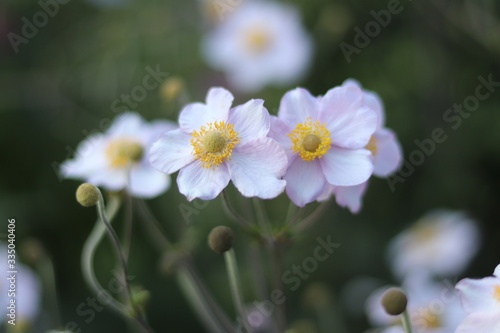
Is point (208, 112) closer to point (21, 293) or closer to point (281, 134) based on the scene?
point (281, 134)

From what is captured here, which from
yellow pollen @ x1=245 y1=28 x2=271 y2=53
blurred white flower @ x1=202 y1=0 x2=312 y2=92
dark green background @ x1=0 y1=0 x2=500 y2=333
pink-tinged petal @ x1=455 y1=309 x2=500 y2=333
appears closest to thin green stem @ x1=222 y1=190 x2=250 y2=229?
pink-tinged petal @ x1=455 y1=309 x2=500 y2=333

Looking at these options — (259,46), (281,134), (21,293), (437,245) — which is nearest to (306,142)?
(281,134)

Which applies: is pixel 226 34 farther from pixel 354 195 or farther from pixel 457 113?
pixel 354 195

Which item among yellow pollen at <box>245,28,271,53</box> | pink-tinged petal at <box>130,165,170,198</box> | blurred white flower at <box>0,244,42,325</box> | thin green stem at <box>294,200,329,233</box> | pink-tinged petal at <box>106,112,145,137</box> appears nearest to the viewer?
thin green stem at <box>294,200,329,233</box>

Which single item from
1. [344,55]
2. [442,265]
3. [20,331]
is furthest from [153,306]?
[344,55]

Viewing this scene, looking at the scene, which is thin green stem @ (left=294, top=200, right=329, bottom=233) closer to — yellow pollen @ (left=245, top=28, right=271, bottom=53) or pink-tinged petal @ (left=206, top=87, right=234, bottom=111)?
pink-tinged petal @ (left=206, top=87, right=234, bottom=111)

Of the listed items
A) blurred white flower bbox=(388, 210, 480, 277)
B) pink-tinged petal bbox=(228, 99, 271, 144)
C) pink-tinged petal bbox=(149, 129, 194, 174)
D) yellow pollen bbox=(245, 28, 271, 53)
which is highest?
pink-tinged petal bbox=(228, 99, 271, 144)

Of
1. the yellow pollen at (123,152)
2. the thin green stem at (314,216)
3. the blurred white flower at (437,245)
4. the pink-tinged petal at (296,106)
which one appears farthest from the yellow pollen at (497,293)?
the blurred white flower at (437,245)
